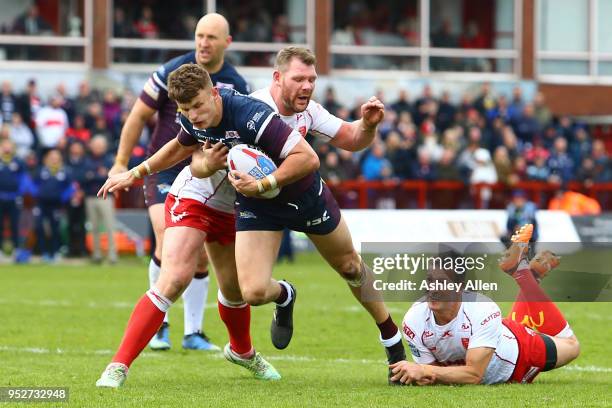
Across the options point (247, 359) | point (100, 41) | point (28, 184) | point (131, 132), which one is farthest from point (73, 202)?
point (247, 359)

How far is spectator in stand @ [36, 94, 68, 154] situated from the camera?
74.7 feet

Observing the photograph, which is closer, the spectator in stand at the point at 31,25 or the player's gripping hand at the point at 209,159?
the player's gripping hand at the point at 209,159

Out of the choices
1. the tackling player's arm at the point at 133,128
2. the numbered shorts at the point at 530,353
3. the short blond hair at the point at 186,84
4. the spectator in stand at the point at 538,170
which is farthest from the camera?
the spectator in stand at the point at 538,170

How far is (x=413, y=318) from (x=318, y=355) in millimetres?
2256

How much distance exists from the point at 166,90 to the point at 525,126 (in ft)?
60.0

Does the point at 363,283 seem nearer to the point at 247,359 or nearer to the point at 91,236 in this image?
the point at 247,359

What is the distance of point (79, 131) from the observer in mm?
22688

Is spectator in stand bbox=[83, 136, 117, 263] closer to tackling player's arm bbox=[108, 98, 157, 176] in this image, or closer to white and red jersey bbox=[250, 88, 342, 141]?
tackling player's arm bbox=[108, 98, 157, 176]

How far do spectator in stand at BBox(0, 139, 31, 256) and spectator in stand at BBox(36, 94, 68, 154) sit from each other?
1.82 meters

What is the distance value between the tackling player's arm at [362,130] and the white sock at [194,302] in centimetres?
214

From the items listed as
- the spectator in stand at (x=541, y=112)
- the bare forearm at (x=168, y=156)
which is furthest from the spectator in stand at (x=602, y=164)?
the bare forearm at (x=168, y=156)

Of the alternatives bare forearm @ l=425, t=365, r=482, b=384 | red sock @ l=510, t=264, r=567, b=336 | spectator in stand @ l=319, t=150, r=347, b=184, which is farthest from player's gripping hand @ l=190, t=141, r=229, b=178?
spectator in stand @ l=319, t=150, r=347, b=184

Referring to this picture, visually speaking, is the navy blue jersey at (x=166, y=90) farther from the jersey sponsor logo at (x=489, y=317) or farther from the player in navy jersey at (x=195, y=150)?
the jersey sponsor logo at (x=489, y=317)

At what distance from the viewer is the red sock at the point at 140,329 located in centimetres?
746
